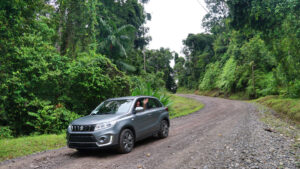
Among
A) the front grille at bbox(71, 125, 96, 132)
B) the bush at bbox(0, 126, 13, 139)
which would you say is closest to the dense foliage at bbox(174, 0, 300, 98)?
the front grille at bbox(71, 125, 96, 132)

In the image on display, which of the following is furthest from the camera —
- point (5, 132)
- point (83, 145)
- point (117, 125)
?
point (5, 132)

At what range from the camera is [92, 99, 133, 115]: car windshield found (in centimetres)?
732

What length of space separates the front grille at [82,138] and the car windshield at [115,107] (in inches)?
49.6

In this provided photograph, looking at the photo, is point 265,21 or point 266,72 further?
point 266,72

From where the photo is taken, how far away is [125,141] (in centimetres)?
675

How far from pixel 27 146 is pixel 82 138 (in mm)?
3167

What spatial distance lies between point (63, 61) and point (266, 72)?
32.9 m

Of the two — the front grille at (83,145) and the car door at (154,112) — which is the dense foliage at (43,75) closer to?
the car door at (154,112)

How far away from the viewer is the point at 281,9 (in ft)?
52.1

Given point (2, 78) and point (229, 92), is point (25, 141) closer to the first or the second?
point (2, 78)

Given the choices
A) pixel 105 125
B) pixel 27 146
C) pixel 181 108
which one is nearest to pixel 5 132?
pixel 27 146

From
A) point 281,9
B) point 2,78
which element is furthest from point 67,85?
point 281,9

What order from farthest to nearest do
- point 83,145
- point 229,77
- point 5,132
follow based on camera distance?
point 229,77 → point 5,132 → point 83,145

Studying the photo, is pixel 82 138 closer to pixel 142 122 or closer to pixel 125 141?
pixel 125 141
